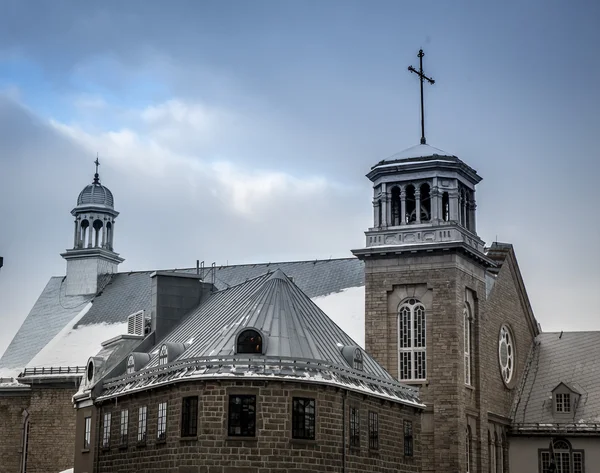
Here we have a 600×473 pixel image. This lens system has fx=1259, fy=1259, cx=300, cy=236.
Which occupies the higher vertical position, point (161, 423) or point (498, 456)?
point (498, 456)

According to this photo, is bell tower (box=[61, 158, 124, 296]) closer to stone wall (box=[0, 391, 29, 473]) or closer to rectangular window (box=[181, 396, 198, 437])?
stone wall (box=[0, 391, 29, 473])

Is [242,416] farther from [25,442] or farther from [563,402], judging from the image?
[25,442]

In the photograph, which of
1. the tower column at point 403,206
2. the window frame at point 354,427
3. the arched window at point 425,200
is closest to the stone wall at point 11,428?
the tower column at point 403,206

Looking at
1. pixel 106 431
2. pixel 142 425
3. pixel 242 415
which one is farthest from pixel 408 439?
pixel 106 431

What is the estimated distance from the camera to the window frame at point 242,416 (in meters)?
45.8

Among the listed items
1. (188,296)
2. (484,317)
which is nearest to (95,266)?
(188,296)

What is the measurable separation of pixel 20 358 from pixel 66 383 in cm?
748

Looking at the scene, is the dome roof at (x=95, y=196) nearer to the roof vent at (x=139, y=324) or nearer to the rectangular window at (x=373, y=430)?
the roof vent at (x=139, y=324)

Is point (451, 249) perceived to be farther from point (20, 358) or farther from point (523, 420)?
point (20, 358)

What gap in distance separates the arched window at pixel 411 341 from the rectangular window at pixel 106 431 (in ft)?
48.7

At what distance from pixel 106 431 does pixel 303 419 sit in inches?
430

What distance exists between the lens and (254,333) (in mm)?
47438

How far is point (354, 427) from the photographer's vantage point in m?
48.3

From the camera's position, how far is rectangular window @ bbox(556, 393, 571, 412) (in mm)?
67125
